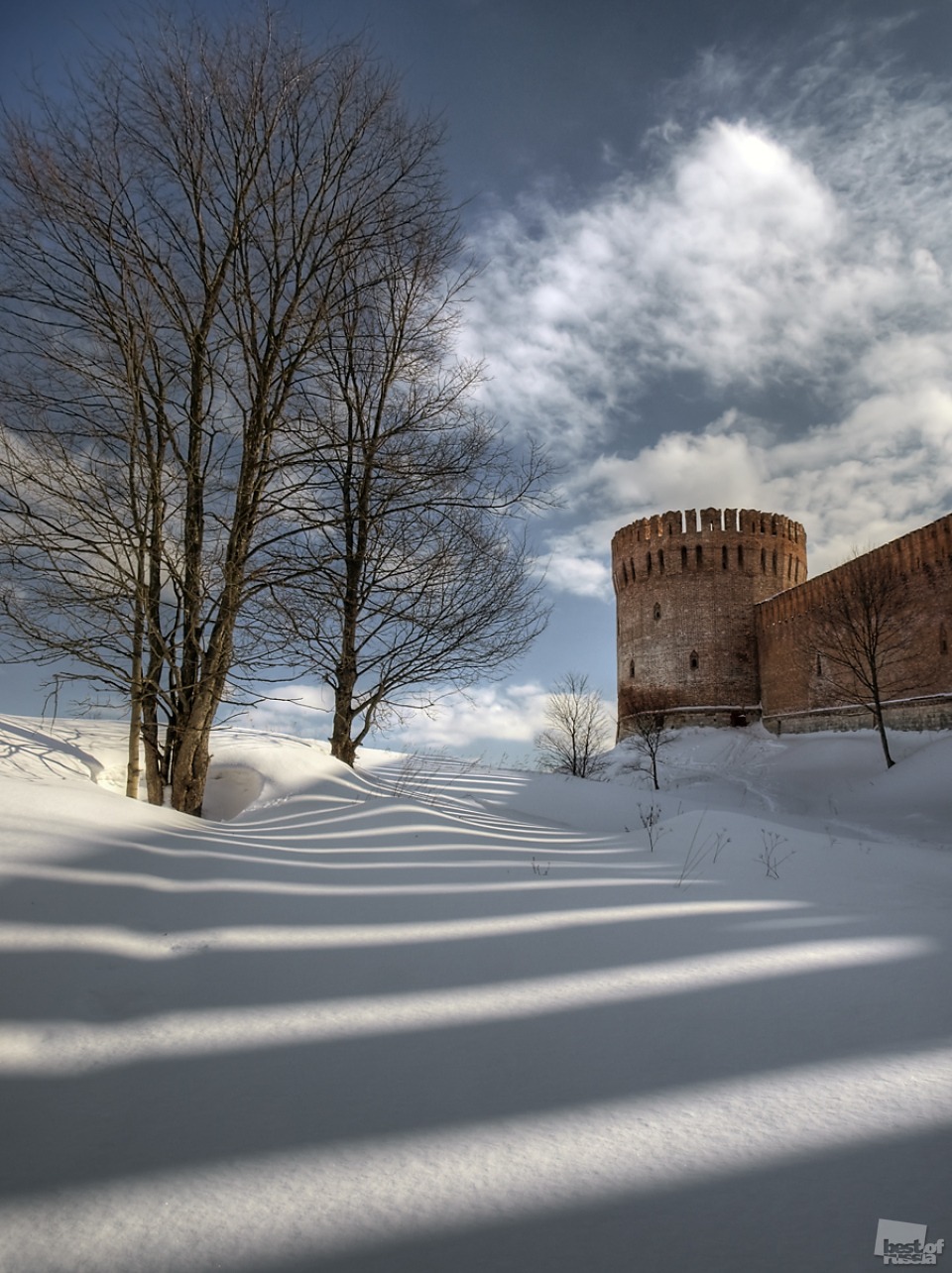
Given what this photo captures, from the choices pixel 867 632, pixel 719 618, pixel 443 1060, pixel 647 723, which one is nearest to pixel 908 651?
pixel 867 632

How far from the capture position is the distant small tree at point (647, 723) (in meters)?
21.9

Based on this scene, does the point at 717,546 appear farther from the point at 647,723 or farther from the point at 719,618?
the point at 647,723

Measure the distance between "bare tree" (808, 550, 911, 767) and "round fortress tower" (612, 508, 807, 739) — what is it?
4.10 metres

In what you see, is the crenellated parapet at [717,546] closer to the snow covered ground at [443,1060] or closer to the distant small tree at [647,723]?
the distant small tree at [647,723]

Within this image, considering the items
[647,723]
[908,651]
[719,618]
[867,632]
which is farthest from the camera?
[719,618]

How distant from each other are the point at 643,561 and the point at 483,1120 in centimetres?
2526

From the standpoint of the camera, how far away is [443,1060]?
64.2 inches

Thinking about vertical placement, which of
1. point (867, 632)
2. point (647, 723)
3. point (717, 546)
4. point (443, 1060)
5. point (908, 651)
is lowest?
point (443, 1060)

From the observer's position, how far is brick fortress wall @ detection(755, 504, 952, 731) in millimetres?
16609

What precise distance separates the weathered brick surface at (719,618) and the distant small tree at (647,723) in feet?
0.50

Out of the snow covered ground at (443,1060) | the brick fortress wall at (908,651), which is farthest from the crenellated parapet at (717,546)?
the snow covered ground at (443,1060)

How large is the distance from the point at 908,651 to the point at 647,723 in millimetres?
8273

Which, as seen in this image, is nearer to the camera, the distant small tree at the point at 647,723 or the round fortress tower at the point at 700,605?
the distant small tree at the point at 647,723

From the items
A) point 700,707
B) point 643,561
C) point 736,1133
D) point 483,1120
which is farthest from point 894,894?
point 643,561
